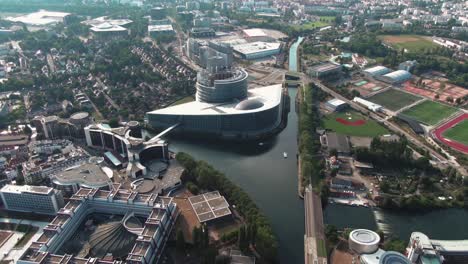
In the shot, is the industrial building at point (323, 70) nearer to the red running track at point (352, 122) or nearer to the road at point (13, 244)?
the red running track at point (352, 122)

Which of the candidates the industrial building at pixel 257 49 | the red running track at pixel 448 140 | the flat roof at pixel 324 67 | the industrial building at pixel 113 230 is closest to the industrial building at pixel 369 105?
the red running track at pixel 448 140

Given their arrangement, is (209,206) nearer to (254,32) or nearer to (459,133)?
(459,133)

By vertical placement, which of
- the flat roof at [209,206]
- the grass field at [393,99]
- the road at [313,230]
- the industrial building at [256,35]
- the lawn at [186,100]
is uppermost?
the industrial building at [256,35]

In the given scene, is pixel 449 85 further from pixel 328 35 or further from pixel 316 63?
pixel 328 35

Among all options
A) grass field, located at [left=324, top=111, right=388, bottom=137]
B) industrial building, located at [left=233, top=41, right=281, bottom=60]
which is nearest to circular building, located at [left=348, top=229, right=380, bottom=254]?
grass field, located at [left=324, top=111, right=388, bottom=137]

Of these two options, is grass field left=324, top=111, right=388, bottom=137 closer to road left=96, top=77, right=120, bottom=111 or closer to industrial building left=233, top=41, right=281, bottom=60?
industrial building left=233, top=41, right=281, bottom=60
